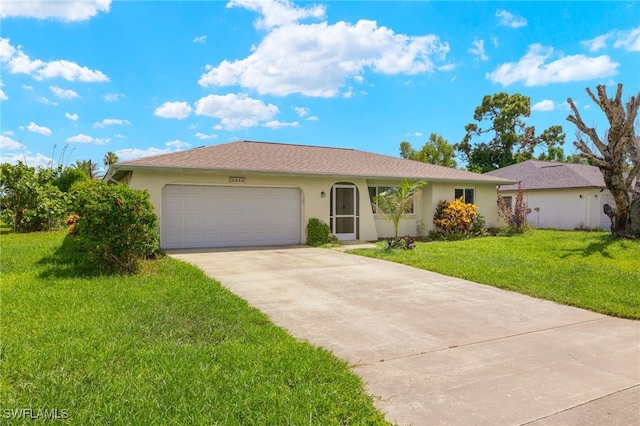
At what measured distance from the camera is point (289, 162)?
1481cm

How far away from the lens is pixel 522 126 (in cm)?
3753

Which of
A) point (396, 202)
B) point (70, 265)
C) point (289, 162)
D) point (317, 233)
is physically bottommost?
point (70, 265)

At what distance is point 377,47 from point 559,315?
10.3m

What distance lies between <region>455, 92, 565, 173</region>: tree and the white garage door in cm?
2696

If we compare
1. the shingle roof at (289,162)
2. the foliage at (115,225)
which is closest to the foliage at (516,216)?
the shingle roof at (289,162)

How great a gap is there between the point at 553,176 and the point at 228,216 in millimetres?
20084

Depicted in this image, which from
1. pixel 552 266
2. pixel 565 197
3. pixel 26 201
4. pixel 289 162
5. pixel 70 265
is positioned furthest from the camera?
pixel 565 197

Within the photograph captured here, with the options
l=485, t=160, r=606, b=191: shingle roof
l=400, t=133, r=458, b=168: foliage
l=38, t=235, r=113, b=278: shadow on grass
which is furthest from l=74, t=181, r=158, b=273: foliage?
l=400, t=133, r=458, b=168: foliage

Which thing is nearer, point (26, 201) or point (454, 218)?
point (454, 218)

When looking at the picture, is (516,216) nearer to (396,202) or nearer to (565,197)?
(565,197)

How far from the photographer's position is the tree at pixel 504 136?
36938mm

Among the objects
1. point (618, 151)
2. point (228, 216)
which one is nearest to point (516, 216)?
point (618, 151)

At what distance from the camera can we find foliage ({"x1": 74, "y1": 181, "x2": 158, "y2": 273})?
736 cm

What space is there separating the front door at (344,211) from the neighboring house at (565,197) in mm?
11261
